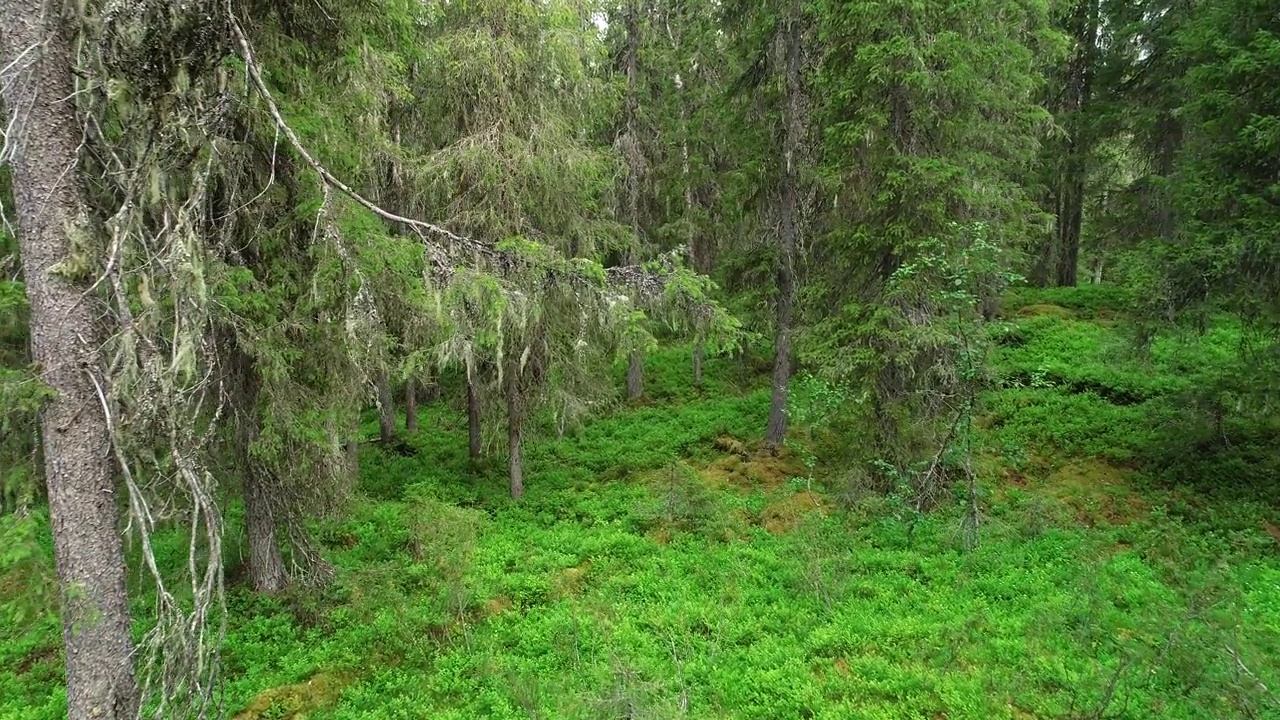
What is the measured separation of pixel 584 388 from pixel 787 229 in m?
4.86


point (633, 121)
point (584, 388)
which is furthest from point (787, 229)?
point (633, 121)

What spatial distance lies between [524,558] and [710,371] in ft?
37.2

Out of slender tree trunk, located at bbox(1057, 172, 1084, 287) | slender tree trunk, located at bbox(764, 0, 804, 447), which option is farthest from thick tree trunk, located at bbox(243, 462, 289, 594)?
slender tree trunk, located at bbox(1057, 172, 1084, 287)

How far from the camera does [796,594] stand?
27.3 ft

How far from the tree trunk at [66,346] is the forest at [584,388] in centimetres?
2

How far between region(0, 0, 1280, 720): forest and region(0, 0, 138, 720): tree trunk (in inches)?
0.9

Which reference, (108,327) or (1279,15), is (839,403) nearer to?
(1279,15)

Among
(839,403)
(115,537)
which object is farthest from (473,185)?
(115,537)

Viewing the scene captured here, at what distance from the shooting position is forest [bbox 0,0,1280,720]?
3936 mm

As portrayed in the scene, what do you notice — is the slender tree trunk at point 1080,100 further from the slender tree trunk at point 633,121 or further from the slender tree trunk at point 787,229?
the slender tree trunk at point 633,121

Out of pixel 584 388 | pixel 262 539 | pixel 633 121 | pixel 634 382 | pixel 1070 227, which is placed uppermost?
pixel 633 121

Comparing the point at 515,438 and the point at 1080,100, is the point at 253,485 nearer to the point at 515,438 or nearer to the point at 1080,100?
the point at 515,438

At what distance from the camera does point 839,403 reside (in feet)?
32.1

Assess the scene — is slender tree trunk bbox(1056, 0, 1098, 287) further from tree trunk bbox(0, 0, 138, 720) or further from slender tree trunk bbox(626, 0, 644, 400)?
tree trunk bbox(0, 0, 138, 720)
